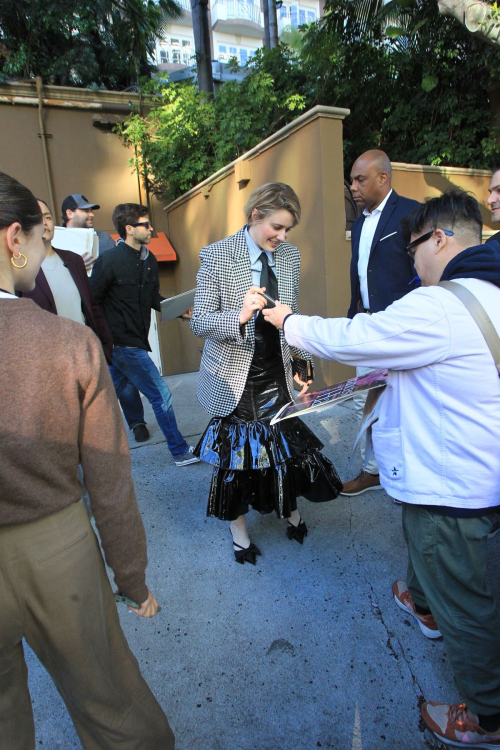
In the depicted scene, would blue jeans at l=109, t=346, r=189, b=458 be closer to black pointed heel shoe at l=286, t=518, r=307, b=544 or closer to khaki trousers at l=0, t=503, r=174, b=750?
black pointed heel shoe at l=286, t=518, r=307, b=544

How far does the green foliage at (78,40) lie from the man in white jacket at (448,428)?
12193 mm

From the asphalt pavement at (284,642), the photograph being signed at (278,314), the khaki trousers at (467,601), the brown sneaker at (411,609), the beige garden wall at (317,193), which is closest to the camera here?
the khaki trousers at (467,601)

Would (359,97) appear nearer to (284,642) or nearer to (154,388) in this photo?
(154,388)

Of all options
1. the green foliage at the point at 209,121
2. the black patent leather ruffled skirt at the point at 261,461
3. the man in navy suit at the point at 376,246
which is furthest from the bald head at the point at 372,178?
the green foliage at the point at 209,121

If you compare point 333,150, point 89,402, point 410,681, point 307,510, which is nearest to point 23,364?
point 89,402

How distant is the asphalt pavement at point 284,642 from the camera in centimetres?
167

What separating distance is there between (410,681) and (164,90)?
10576 mm

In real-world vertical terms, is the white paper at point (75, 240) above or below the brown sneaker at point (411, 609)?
above

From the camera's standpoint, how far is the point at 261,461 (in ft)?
7.84

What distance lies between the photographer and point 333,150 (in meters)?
4.80

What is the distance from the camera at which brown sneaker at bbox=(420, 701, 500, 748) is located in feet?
4.91

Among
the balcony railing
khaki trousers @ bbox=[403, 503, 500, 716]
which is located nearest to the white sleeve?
khaki trousers @ bbox=[403, 503, 500, 716]

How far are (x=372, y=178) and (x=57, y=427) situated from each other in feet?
9.41

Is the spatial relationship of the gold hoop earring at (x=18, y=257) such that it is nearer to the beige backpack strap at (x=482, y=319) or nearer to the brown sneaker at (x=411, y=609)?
the beige backpack strap at (x=482, y=319)
